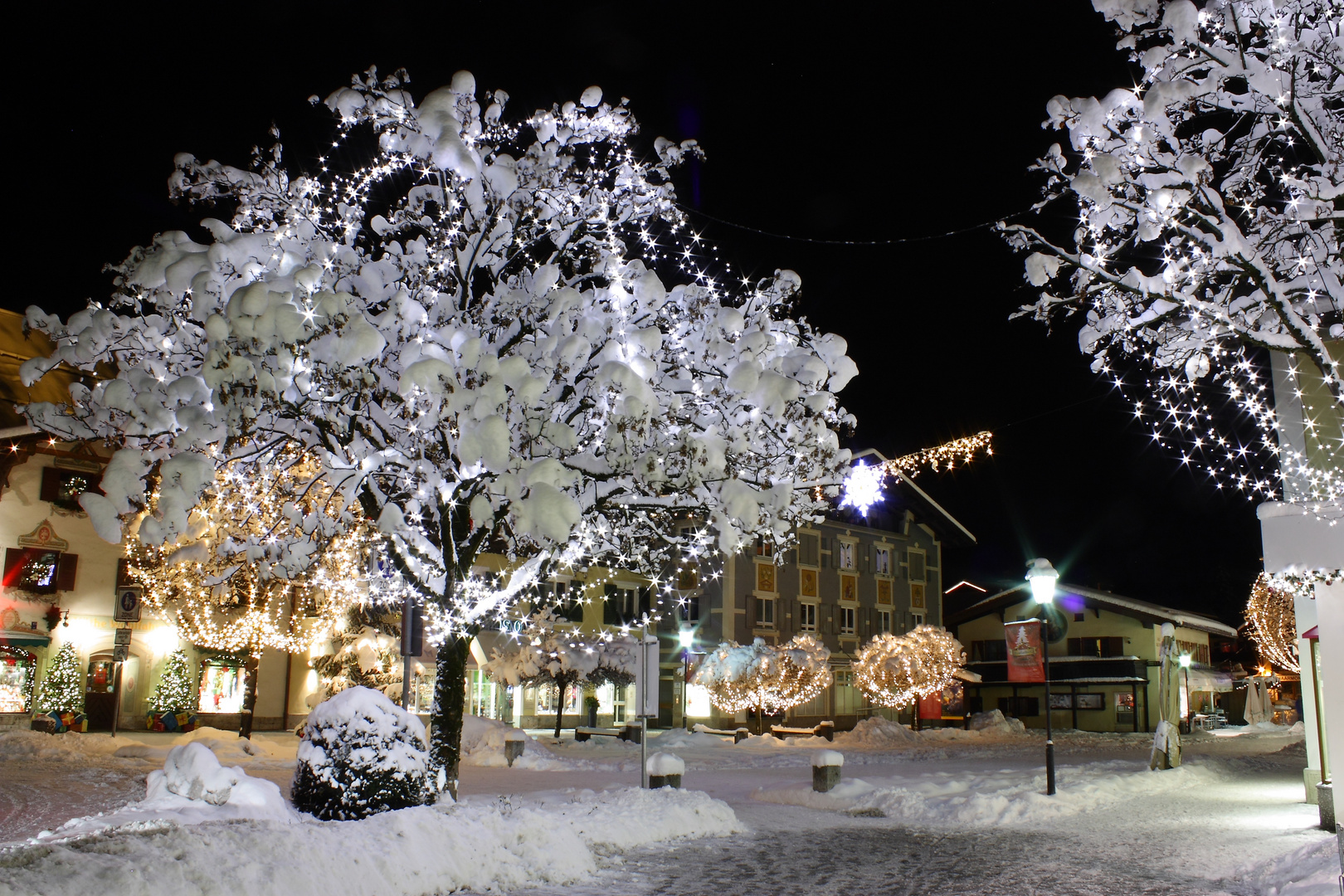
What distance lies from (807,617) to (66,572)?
32.1m

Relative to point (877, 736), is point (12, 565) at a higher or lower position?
higher

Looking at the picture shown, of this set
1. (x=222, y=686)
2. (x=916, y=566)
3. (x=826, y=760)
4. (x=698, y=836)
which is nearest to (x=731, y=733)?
(x=222, y=686)

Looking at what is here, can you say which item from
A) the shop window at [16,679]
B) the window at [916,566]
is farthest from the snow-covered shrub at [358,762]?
the window at [916,566]

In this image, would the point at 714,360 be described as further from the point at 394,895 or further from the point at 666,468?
the point at 394,895

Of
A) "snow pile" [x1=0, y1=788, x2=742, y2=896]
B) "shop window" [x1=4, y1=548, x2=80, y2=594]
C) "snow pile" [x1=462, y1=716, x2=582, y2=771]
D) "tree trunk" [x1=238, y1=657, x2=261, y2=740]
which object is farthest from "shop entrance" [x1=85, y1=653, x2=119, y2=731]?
"snow pile" [x1=0, y1=788, x2=742, y2=896]

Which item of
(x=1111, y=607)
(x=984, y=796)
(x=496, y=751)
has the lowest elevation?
(x=496, y=751)

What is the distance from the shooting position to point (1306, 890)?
8.34 meters

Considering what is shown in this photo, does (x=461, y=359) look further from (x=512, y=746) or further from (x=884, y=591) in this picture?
(x=884, y=591)

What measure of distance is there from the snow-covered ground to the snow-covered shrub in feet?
1.85

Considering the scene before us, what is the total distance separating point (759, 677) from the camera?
37.0 m

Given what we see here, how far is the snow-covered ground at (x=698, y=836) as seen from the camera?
23.1ft

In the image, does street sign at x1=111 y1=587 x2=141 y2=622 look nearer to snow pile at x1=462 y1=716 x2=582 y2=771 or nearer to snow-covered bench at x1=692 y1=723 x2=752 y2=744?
snow pile at x1=462 y1=716 x2=582 y2=771

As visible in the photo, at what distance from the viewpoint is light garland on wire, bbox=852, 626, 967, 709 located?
4034cm

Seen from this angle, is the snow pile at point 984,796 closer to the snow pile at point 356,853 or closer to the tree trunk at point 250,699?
the snow pile at point 356,853
